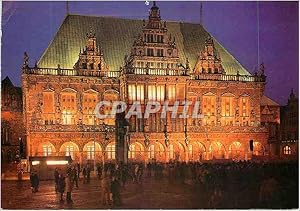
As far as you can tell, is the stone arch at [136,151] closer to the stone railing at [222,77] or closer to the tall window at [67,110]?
the tall window at [67,110]

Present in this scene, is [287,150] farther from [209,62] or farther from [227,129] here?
[209,62]

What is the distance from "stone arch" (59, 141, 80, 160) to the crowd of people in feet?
8.90

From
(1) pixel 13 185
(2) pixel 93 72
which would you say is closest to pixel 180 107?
(2) pixel 93 72

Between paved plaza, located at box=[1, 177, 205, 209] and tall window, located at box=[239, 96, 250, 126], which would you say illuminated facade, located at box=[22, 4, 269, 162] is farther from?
paved plaza, located at box=[1, 177, 205, 209]

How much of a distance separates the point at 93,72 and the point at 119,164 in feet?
17.2

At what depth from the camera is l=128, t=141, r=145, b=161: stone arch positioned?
64.5 feet

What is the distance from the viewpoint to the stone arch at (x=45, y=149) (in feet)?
63.8

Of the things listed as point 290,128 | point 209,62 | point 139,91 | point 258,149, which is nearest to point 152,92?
point 139,91

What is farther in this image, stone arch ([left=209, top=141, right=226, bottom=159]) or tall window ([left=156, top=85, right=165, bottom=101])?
stone arch ([left=209, top=141, right=226, bottom=159])

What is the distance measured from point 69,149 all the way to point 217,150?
529 cm

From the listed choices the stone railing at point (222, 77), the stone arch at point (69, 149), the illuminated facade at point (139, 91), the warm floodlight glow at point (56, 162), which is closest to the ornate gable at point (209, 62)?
the illuminated facade at point (139, 91)

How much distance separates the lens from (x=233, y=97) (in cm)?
2202

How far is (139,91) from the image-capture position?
2027cm

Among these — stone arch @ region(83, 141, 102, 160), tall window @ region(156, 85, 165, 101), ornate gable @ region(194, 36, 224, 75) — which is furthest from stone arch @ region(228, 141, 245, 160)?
stone arch @ region(83, 141, 102, 160)
